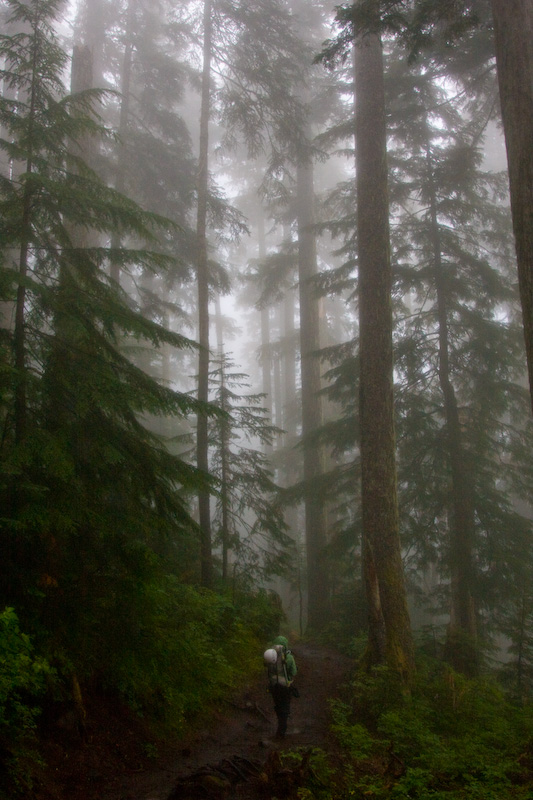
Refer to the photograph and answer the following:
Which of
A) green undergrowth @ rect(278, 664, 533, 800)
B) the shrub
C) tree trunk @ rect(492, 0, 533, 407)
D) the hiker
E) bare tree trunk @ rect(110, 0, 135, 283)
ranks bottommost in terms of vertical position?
green undergrowth @ rect(278, 664, 533, 800)

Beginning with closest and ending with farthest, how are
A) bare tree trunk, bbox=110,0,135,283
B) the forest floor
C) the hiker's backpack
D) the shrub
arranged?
the shrub, the forest floor, the hiker's backpack, bare tree trunk, bbox=110,0,135,283

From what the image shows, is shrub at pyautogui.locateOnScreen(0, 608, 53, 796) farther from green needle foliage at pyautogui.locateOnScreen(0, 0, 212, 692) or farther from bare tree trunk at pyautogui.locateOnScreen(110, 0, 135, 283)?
bare tree trunk at pyautogui.locateOnScreen(110, 0, 135, 283)

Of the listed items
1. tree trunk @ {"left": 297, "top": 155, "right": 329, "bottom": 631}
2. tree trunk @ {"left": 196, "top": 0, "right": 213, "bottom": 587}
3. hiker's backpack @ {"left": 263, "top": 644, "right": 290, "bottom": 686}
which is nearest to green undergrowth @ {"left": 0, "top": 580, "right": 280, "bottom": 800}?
hiker's backpack @ {"left": 263, "top": 644, "right": 290, "bottom": 686}

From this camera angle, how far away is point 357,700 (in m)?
8.04

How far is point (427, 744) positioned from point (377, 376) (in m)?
5.73

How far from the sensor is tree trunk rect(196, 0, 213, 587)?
1116cm

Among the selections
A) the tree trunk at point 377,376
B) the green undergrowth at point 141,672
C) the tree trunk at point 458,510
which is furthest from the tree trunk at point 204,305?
the tree trunk at point 458,510

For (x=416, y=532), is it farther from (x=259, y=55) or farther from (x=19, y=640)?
(x=259, y=55)

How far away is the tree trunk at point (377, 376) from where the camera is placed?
8992 mm

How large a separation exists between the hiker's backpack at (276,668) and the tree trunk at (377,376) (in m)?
2.03

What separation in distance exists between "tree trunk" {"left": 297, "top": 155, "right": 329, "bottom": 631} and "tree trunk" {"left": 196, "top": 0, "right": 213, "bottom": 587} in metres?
3.19

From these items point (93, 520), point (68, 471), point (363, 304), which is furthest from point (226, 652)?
point (363, 304)

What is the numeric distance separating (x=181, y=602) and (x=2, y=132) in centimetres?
1930

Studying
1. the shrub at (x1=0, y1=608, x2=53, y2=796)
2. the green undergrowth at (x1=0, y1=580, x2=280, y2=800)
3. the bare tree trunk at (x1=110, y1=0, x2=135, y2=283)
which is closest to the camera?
the shrub at (x1=0, y1=608, x2=53, y2=796)
